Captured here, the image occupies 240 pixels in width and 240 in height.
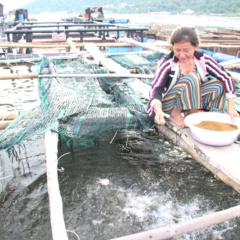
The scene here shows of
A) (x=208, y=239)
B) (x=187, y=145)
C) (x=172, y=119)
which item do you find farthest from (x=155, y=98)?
(x=208, y=239)

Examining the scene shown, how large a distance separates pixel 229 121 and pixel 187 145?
45cm

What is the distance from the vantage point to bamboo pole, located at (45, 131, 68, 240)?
3.53 feet

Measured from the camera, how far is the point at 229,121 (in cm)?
208

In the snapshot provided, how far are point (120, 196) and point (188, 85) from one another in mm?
1105

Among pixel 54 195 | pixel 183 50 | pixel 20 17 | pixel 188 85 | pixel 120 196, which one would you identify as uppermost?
pixel 20 17

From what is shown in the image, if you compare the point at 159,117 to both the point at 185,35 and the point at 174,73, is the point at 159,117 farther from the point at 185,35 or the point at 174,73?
the point at 185,35

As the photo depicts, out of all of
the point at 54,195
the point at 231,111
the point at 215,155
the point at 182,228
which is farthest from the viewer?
the point at 231,111

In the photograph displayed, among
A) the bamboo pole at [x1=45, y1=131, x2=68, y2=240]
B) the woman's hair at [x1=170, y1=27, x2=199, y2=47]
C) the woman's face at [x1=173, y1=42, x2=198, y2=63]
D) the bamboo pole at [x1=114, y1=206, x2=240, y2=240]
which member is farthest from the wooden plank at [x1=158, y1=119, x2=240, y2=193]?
the bamboo pole at [x1=45, y1=131, x2=68, y2=240]

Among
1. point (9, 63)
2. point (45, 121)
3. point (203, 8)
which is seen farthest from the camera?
point (203, 8)

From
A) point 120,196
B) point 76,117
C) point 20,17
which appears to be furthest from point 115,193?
point 20,17

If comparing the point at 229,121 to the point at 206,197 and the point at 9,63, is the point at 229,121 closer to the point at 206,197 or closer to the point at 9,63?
the point at 206,197

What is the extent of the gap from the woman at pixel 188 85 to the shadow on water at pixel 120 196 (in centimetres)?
61

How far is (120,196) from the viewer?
2.13 meters

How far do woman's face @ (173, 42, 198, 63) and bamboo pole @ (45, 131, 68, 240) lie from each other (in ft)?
3.84
